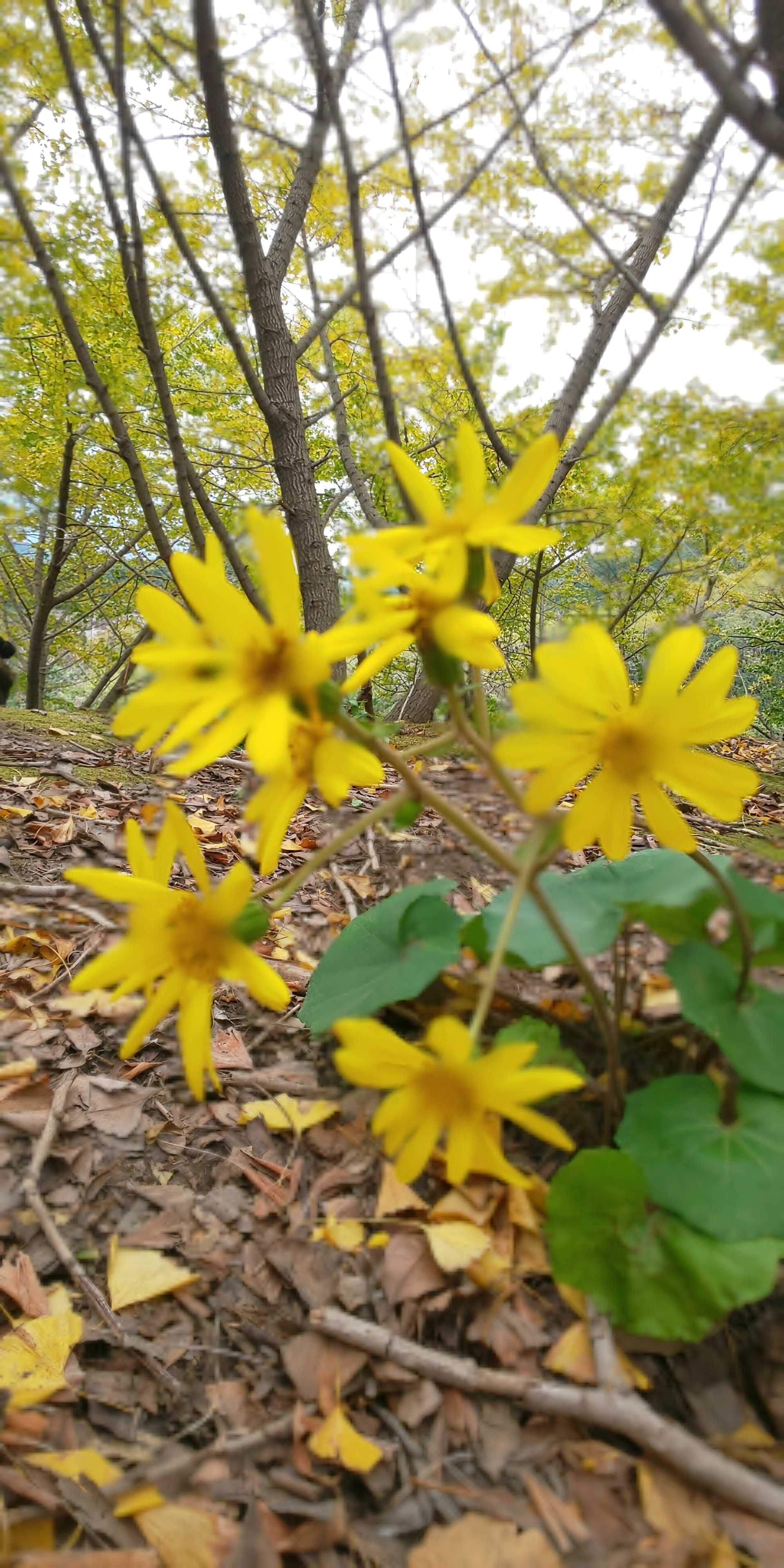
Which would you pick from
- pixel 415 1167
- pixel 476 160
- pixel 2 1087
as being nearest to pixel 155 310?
pixel 476 160

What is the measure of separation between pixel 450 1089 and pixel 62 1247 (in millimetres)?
568

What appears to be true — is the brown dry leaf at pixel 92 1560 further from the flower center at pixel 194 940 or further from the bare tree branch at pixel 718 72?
the bare tree branch at pixel 718 72

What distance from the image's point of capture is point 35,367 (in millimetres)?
5453

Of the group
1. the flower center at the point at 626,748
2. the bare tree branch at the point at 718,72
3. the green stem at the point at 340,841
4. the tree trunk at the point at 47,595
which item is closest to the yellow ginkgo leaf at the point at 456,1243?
the green stem at the point at 340,841

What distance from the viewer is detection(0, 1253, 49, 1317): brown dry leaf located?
0.77 meters

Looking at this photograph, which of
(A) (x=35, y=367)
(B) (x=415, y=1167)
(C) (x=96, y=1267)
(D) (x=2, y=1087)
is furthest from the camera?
(A) (x=35, y=367)

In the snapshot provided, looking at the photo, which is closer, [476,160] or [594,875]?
[594,875]

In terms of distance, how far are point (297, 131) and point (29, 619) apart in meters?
8.49

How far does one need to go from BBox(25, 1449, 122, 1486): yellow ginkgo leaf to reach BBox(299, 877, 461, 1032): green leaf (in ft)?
1.49

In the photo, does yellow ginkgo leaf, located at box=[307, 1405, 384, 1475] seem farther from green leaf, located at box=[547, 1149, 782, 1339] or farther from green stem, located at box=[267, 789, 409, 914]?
green stem, located at box=[267, 789, 409, 914]

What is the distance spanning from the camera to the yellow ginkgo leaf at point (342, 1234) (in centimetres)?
85

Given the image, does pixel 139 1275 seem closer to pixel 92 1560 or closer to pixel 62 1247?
pixel 62 1247

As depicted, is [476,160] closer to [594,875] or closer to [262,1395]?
[594,875]

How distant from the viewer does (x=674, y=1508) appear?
0.61m
